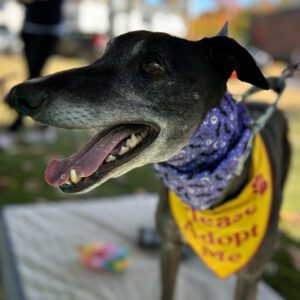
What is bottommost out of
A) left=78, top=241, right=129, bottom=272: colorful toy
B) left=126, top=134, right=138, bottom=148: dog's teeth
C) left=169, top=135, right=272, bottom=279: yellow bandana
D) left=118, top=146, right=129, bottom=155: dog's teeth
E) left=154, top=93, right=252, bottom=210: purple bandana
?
left=78, top=241, right=129, bottom=272: colorful toy

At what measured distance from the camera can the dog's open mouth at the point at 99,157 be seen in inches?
66.6

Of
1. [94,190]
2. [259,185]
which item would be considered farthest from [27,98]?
[94,190]

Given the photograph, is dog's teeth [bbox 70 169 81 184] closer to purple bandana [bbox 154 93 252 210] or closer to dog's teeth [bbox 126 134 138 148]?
dog's teeth [bbox 126 134 138 148]

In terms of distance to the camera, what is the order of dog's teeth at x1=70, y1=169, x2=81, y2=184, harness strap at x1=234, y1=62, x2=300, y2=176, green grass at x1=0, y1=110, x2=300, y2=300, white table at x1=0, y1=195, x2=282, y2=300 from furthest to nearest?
1. green grass at x1=0, y1=110, x2=300, y2=300
2. white table at x1=0, y1=195, x2=282, y2=300
3. harness strap at x1=234, y1=62, x2=300, y2=176
4. dog's teeth at x1=70, y1=169, x2=81, y2=184

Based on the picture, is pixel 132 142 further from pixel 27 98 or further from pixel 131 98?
pixel 27 98

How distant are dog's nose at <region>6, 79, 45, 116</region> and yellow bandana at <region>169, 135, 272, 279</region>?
46.4 inches

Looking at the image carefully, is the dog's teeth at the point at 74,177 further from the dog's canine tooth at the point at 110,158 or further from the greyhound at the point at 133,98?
the dog's canine tooth at the point at 110,158

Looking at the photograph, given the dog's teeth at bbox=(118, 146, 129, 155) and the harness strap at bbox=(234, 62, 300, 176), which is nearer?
the dog's teeth at bbox=(118, 146, 129, 155)

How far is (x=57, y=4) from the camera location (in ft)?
19.8

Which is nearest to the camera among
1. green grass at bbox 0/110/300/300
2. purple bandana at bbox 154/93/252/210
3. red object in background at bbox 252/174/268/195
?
purple bandana at bbox 154/93/252/210

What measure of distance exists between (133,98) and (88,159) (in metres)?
0.30

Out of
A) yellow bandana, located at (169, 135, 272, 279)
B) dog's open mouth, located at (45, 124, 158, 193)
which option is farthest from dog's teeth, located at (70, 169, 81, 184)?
yellow bandana, located at (169, 135, 272, 279)

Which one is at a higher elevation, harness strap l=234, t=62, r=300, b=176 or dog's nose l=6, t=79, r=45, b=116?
dog's nose l=6, t=79, r=45, b=116

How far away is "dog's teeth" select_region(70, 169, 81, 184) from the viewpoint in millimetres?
1681
